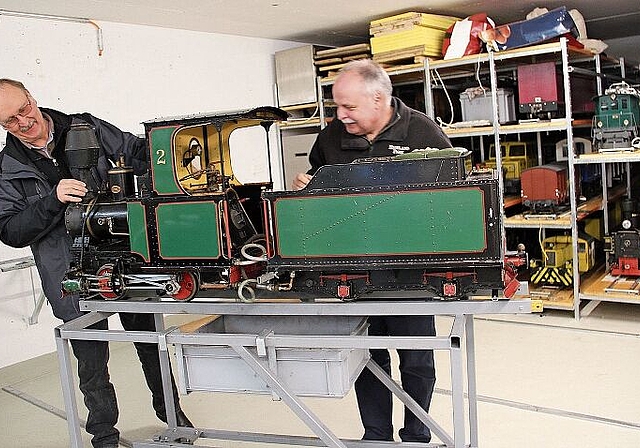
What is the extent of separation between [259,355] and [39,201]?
1551 millimetres

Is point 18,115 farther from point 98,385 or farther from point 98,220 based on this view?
point 98,385

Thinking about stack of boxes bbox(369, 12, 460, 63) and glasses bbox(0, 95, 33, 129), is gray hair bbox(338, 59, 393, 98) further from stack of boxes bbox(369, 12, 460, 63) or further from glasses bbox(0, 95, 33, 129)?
stack of boxes bbox(369, 12, 460, 63)

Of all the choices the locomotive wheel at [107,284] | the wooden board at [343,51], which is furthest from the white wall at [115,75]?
the locomotive wheel at [107,284]

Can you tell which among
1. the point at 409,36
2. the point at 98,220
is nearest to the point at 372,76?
the point at 98,220

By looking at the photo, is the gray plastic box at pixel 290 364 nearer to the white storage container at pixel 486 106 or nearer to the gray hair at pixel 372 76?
the gray hair at pixel 372 76

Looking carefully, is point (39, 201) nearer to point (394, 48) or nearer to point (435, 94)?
point (394, 48)

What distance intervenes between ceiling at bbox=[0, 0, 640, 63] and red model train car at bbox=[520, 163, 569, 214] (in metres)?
1.70

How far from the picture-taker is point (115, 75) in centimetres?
661

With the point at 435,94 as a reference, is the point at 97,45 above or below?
above

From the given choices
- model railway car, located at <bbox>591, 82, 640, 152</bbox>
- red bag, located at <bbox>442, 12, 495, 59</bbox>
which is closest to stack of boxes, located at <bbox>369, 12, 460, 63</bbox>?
red bag, located at <bbox>442, 12, 495, 59</bbox>

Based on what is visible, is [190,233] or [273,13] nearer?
[190,233]

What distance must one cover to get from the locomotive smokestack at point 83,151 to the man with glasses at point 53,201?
0.07 m

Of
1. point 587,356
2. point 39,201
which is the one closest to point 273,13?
point 39,201

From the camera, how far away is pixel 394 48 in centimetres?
697
